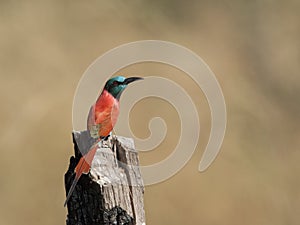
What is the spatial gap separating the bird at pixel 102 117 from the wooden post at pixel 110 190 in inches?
0.9

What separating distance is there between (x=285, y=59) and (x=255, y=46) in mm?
346

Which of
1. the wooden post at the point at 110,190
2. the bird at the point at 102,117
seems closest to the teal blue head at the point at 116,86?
the bird at the point at 102,117

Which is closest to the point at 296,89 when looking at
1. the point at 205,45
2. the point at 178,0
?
the point at 205,45

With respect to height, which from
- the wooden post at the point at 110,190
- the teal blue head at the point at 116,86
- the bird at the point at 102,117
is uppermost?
the teal blue head at the point at 116,86

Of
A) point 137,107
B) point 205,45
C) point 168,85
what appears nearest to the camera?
point 168,85

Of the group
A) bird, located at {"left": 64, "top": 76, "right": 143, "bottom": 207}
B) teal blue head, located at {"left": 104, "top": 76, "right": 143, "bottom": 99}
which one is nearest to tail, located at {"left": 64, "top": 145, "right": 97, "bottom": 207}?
bird, located at {"left": 64, "top": 76, "right": 143, "bottom": 207}

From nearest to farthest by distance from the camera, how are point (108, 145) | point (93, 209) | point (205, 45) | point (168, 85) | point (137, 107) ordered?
point (93, 209), point (108, 145), point (168, 85), point (137, 107), point (205, 45)

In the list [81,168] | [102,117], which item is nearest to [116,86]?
[102,117]

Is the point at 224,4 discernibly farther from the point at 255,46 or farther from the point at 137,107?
the point at 137,107

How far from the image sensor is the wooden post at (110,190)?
7.47 feet

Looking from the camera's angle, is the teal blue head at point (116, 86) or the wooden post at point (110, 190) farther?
the teal blue head at point (116, 86)

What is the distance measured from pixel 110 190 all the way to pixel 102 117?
1.89 ft

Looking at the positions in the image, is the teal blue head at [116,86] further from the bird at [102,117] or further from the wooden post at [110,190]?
the wooden post at [110,190]

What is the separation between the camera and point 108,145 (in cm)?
248
